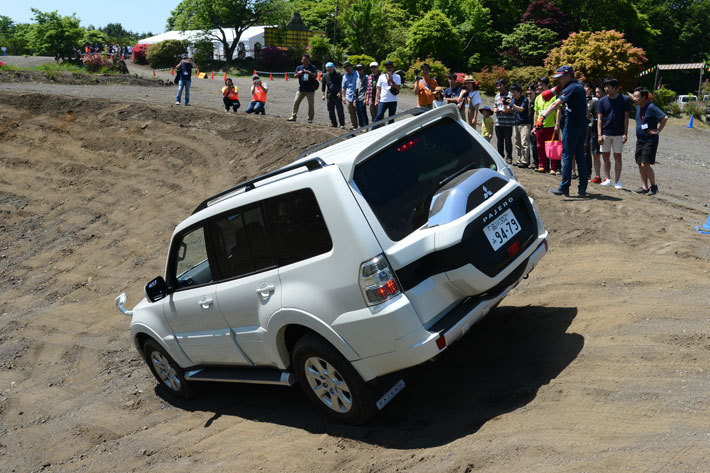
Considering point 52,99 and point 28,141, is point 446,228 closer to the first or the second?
point 28,141

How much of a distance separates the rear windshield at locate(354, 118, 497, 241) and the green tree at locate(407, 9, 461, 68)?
3889cm

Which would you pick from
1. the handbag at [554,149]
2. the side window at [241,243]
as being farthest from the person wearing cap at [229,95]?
the side window at [241,243]

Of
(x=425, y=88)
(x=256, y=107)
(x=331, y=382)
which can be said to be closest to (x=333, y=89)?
(x=425, y=88)

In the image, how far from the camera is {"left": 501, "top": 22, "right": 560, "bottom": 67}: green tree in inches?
1642

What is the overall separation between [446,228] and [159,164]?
15543 mm

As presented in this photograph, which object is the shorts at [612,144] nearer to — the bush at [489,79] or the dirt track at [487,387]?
the dirt track at [487,387]

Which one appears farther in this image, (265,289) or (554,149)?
(554,149)

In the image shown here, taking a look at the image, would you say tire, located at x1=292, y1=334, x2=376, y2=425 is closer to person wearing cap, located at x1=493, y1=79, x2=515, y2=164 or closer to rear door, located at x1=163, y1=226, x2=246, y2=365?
rear door, located at x1=163, y1=226, x2=246, y2=365

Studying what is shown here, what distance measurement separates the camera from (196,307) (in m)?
6.23

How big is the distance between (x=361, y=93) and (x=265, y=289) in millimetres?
12032

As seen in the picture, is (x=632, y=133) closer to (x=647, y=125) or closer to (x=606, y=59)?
(x=606, y=59)

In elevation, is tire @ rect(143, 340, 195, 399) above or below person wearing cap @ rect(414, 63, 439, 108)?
below

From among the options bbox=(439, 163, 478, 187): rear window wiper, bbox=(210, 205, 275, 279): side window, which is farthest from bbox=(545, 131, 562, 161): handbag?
bbox=(210, 205, 275, 279): side window

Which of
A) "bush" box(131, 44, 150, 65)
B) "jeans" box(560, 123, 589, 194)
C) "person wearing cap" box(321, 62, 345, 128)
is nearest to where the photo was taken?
"jeans" box(560, 123, 589, 194)
